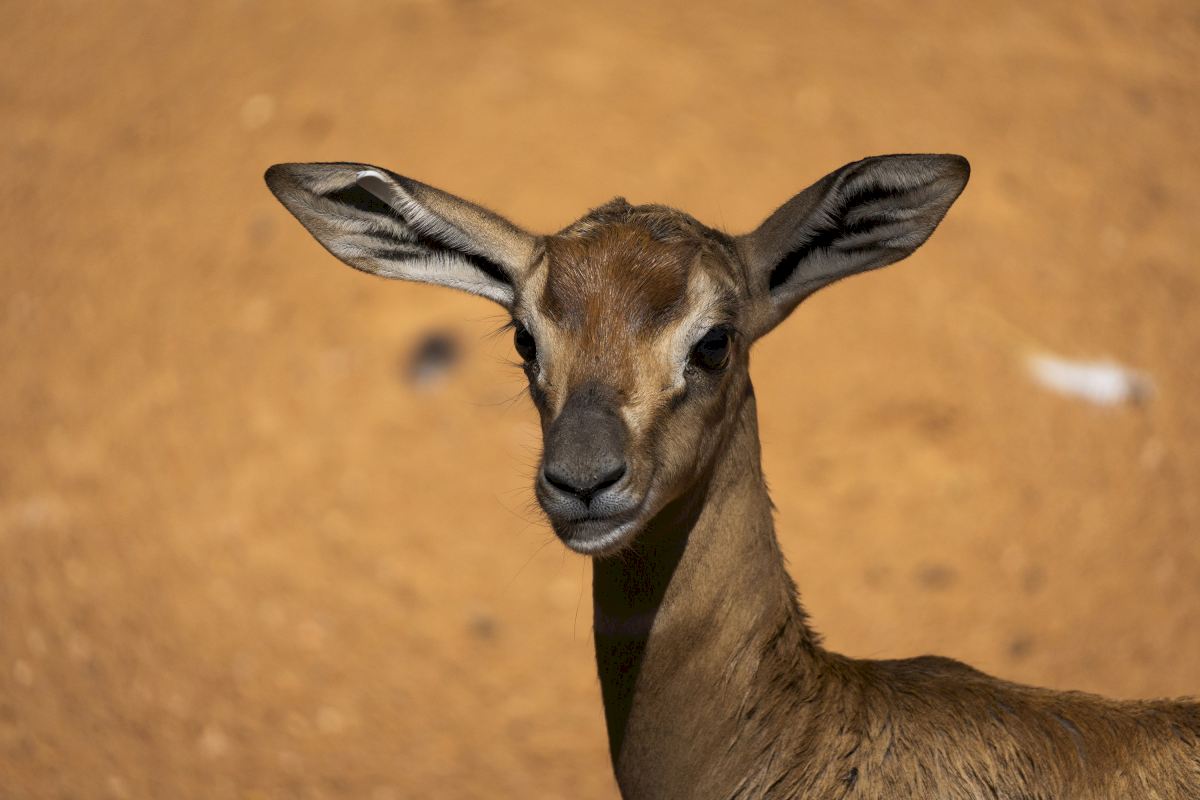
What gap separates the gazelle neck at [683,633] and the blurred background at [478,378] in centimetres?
310

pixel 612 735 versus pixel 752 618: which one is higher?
pixel 752 618

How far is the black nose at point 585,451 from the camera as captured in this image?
13.3 feet

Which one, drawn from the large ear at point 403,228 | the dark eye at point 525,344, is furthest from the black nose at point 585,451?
the large ear at point 403,228

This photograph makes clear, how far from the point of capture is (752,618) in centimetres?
456

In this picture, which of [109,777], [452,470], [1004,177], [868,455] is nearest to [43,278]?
[452,470]

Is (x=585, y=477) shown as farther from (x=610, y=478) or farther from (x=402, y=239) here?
(x=402, y=239)

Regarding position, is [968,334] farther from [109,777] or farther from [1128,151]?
[109,777]

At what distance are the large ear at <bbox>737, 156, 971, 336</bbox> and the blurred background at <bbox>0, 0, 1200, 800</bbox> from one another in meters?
3.11

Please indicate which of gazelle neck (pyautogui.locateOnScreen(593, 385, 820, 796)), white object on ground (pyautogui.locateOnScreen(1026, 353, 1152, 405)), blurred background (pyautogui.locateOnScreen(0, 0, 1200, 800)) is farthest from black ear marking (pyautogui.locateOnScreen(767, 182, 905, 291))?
white object on ground (pyautogui.locateOnScreen(1026, 353, 1152, 405))

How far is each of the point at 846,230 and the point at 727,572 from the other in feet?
4.05

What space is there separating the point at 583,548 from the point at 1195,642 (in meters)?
5.42

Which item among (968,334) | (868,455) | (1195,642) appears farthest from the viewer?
(968,334)

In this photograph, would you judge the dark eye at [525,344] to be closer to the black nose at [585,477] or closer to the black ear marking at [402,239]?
the black ear marking at [402,239]

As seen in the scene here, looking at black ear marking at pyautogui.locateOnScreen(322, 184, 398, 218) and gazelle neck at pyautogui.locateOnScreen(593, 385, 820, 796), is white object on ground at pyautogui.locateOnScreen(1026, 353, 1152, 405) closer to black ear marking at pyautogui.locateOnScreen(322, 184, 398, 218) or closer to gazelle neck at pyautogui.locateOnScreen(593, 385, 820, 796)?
gazelle neck at pyautogui.locateOnScreen(593, 385, 820, 796)
